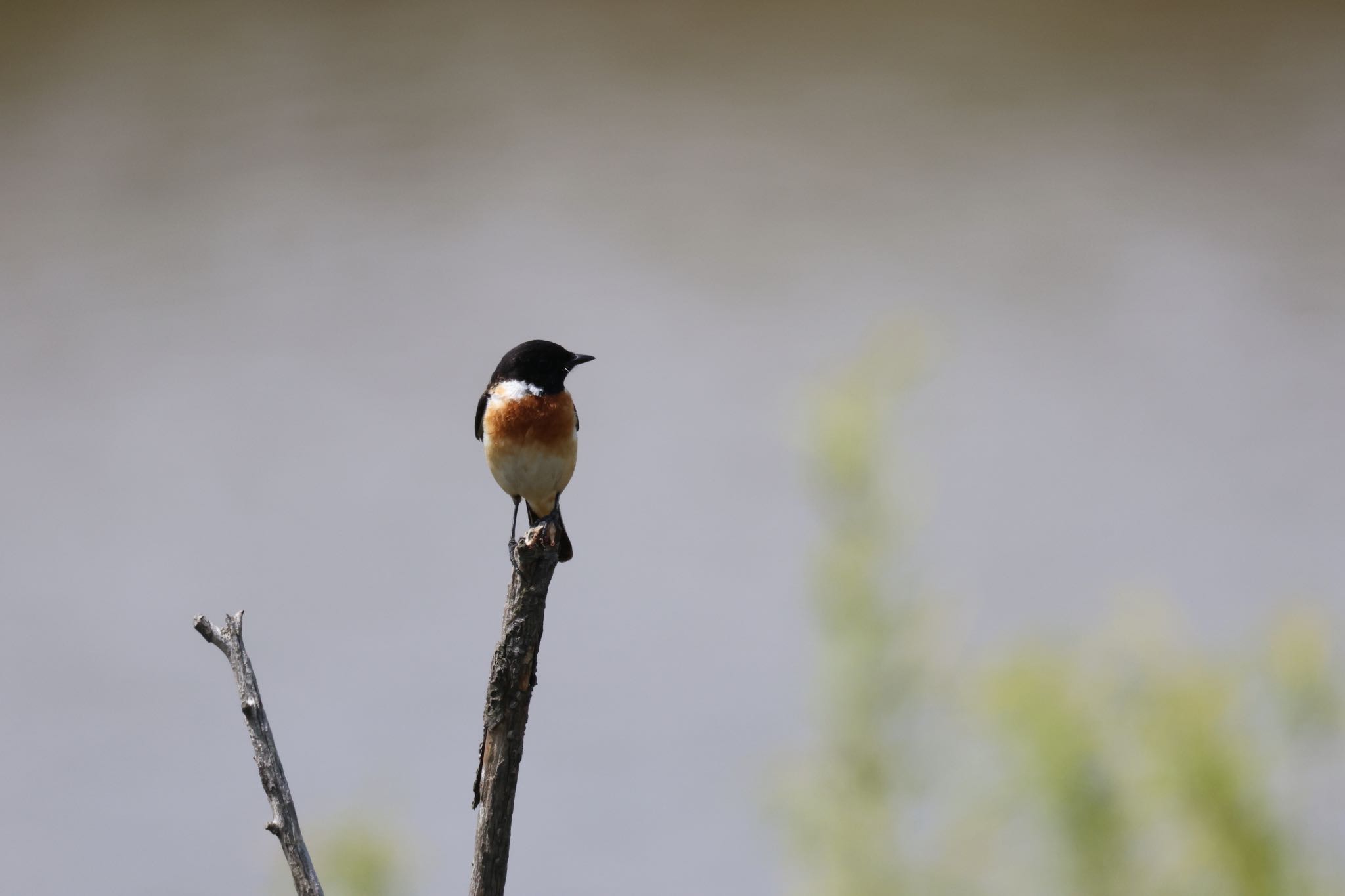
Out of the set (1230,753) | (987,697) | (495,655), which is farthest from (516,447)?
(1230,753)

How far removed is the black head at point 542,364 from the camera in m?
1.61

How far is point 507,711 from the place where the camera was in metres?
1.07

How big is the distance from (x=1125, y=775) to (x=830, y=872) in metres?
0.47

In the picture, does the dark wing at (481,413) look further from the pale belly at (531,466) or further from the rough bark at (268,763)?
the rough bark at (268,763)

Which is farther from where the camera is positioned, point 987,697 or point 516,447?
point 516,447

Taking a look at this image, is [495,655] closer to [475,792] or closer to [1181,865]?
[475,792]

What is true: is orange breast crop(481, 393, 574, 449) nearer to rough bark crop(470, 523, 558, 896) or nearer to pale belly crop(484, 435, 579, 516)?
pale belly crop(484, 435, 579, 516)

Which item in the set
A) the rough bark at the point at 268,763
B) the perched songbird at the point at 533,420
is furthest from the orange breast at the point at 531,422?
the rough bark at the point at 268,763

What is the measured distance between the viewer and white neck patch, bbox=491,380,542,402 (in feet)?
5.30

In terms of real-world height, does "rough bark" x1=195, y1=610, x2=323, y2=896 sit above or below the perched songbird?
below

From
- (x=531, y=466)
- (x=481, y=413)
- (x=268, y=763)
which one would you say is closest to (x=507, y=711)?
(x=268, y=763)

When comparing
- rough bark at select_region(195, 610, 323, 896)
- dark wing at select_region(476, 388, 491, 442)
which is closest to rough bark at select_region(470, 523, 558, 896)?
rough bark at select_region(195, 610, 323, 896)

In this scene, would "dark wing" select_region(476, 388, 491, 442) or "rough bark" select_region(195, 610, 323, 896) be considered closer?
"rough bark" select_region(195, 610, 323, 896)

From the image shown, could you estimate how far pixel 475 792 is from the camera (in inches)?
42.6
